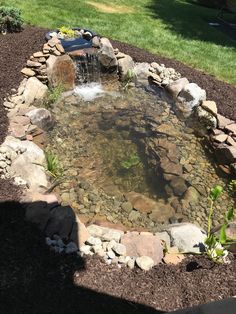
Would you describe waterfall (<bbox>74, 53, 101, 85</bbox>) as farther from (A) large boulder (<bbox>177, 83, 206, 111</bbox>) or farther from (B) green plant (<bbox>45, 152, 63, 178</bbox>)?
(B) green plant (<bbox>45, 152, 63, 178</bbox>)

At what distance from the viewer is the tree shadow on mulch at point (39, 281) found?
504 cm

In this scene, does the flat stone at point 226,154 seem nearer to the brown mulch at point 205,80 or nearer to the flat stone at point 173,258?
the brown mulch at point 205,80

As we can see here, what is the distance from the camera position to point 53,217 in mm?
6297

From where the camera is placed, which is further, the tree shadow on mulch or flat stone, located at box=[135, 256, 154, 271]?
flat stone, located at box=[135, 256, 154, 271]

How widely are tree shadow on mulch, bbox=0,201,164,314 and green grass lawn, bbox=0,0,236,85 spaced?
8551 millimetres

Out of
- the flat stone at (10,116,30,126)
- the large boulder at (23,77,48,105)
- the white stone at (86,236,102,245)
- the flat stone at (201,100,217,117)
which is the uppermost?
the flat stone at (201,100,217,117)

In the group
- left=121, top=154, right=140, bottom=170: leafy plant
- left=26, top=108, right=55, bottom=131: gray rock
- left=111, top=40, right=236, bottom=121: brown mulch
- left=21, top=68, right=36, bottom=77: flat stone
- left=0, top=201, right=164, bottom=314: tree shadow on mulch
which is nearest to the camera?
left=0, top=201, right=164, bottom=314: tree shadow on mulch

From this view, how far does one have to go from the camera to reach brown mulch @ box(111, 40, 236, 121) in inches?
417

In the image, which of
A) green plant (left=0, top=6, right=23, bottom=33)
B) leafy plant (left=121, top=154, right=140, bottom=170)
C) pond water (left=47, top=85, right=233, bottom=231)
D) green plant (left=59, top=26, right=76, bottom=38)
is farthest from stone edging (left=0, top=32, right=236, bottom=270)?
leafy plant (left=121, top=154, right=140, bottom=170)

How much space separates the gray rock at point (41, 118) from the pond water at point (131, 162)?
273 mm

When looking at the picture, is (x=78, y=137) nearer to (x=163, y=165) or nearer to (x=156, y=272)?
(x=163, y=165)

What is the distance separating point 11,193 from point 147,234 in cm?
253

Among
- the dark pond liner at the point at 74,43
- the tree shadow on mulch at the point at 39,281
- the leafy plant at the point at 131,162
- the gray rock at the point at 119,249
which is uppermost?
the dark pond liner at the point at 74,43

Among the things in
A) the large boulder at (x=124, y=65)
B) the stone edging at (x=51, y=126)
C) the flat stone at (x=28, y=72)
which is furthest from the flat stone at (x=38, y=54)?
the large boulder at (x=124, y=65)
